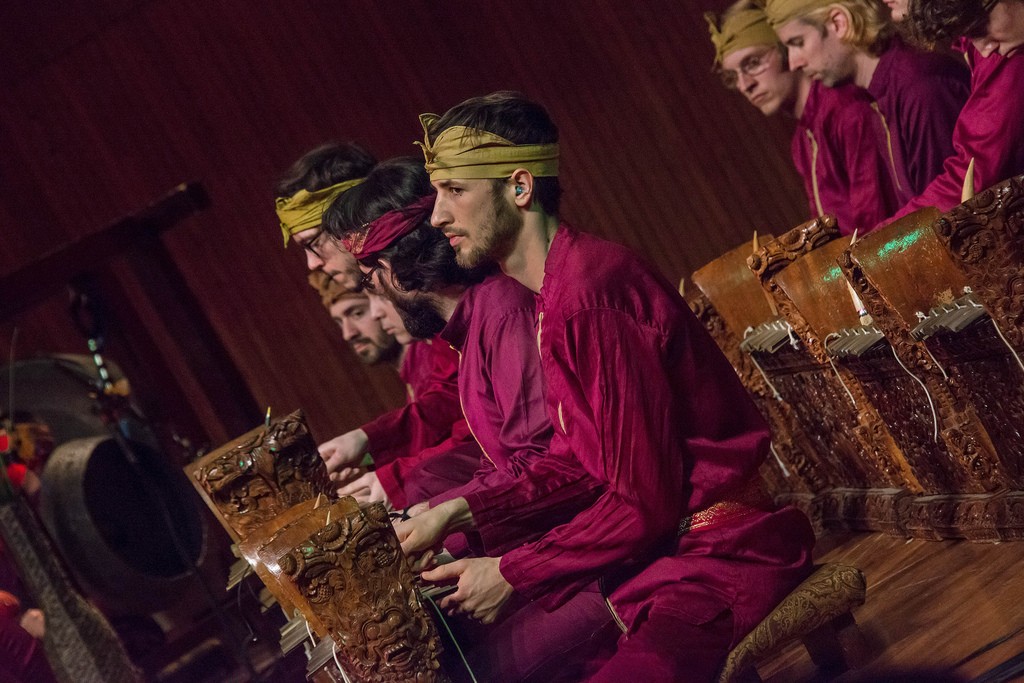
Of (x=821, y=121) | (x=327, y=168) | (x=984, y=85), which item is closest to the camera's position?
(x=984, y=85)

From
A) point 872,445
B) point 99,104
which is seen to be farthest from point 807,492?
point 99,104

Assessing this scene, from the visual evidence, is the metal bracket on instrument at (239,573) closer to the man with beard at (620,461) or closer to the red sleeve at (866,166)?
the man with beard at (620,461)

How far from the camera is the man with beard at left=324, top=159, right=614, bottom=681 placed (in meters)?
2.27

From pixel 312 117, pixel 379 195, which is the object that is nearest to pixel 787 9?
pixel 379 195

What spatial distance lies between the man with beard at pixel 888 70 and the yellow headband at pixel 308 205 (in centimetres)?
184

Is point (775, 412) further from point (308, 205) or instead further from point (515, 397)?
point (515, 397)

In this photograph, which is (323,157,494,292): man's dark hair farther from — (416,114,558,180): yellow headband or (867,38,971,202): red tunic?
(867,38,971,202): red tunic

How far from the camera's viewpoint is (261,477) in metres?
2.77

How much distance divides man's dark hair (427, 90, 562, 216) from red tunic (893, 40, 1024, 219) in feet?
4.16

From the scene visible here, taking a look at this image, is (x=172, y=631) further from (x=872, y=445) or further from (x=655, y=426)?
(x=655, y=426)

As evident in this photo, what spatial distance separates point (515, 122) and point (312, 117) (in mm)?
4072

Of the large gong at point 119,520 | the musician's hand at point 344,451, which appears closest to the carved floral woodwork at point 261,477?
the musician's hand at point 344,451

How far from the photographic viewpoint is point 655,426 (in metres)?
1.95

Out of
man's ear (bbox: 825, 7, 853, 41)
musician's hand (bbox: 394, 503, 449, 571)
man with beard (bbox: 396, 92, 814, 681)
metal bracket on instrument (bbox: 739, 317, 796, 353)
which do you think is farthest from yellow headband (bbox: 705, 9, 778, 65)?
musician's hand (bbox: 394, 503, 449, 571)
